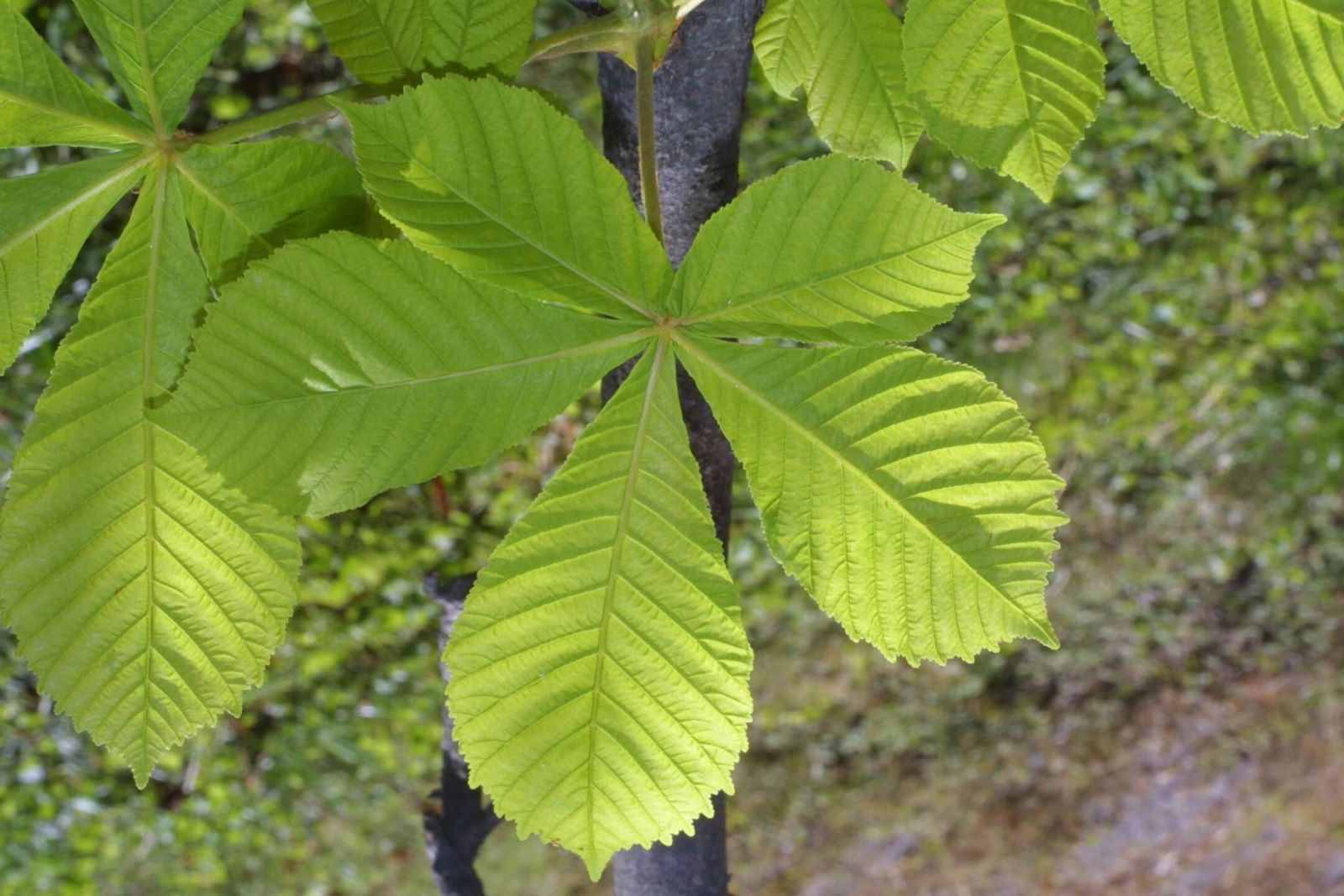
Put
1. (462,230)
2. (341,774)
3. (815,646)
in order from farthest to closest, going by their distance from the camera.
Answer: (815,646)
(341,774)
(462,230)

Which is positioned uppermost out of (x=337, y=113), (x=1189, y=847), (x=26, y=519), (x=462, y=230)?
(x=337, y=113)

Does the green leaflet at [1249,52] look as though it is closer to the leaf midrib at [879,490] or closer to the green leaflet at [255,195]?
the leaf midrib at [879,490]

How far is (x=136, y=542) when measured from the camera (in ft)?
3.13

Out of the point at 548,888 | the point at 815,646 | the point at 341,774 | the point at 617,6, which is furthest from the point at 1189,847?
the point at 617,6

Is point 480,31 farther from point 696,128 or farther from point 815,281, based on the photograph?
point 815,281

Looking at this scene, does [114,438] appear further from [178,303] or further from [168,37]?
[168,37]

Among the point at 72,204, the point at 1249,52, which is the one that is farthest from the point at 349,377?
the point at 1249,52

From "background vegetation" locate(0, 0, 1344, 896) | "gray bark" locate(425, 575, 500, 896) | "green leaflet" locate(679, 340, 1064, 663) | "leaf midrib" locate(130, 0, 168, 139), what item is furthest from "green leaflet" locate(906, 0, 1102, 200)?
"background vegetation" locate(0, 0, 1344, 896)

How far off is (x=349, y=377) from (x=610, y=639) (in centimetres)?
31

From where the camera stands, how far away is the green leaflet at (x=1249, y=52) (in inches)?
32.6

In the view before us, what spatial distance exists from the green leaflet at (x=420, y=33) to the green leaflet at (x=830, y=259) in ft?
0.83

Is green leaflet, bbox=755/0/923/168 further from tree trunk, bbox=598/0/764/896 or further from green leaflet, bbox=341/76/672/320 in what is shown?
green leaflet, bbox=341/76/672/320

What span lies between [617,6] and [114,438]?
58 centimetres

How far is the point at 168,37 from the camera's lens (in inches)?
35.5
